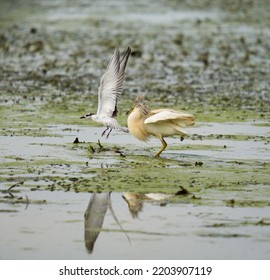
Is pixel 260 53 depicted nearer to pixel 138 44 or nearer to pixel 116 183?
pixel 138 44

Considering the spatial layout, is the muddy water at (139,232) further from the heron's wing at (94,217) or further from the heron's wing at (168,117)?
the heron's wing at (168,117)

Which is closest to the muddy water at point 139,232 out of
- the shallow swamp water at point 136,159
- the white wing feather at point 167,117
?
the shallow swamp water at point 136,159

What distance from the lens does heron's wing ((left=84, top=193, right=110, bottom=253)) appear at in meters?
7.38

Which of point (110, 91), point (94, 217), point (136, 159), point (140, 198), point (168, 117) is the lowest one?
point (94, 217)

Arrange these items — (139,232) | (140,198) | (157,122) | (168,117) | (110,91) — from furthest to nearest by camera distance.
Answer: (110,91), (157,122), (168,117), (140,198), (139,232)

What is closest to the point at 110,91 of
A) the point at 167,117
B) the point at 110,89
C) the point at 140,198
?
the point at 110,89

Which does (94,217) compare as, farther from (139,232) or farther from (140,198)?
(140,198)

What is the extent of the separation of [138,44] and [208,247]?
1612 centimetres

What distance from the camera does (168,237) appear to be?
742cm

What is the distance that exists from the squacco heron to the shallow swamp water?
0.27 meters

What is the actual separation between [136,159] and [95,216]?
95.3 inches

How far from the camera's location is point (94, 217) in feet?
26.2

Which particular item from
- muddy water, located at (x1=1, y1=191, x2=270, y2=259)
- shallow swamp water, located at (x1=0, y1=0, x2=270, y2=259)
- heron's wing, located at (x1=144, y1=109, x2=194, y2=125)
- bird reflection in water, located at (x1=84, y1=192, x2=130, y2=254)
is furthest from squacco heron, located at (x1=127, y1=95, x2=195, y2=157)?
muddy water, located at (x1=1, y1=191, x2=270, y2=259)

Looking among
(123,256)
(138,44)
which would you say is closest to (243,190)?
(123,256)
